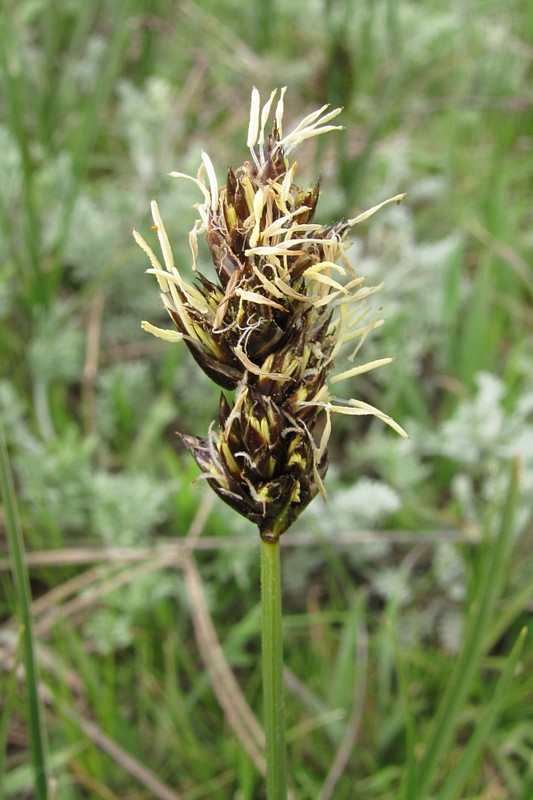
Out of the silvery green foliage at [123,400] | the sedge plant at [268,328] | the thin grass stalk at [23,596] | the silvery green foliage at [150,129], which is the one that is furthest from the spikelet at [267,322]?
the silvery green foliage at [150,129]

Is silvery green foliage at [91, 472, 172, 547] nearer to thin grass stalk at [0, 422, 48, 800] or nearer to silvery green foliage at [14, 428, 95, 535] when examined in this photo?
silvery green foliage at [14, 428, 95, 535]

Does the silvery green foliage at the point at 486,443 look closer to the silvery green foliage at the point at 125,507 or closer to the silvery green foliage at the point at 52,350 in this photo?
the silvery green foliage at the point at 125,507

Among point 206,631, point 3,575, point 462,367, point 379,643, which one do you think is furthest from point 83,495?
point 462,367

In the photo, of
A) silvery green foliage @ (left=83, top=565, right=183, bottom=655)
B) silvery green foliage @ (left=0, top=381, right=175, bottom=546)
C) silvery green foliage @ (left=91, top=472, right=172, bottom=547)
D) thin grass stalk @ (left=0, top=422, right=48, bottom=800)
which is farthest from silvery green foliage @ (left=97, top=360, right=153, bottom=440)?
thin grass stalk @ (left=0, top=422, right=48, bottom=800)

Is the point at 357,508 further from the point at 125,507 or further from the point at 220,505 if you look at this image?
the point at 125,507

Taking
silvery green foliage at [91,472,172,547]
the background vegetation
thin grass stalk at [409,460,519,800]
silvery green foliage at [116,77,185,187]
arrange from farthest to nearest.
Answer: silvery green foliage at [116,77,185,187] < silvery green foliage at [91,472,172,547] < the background vegetation < thin grass stalk at [409,460,519,800]

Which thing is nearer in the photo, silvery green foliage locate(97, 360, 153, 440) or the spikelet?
the spikelet

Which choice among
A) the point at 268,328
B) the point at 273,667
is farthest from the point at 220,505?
the point at 268,328
